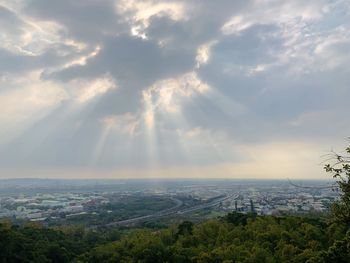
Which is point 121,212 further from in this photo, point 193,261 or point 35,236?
point 193,261

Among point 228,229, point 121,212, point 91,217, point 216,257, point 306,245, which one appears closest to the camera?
point 216,257

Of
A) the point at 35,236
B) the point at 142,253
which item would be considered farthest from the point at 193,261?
the point at 35,236

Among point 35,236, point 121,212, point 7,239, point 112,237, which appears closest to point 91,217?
point 121,212

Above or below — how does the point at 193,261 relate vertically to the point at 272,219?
below

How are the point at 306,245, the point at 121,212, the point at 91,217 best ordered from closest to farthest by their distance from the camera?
the point at 306,245
the point at 91,217
the point at 121,212

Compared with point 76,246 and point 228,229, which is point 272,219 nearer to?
point 228,229

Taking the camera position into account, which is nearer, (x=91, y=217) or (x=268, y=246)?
(x=268, y=246)

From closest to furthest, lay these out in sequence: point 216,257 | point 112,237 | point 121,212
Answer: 1. point 216,257
2. point 112,237
3. point 121,212

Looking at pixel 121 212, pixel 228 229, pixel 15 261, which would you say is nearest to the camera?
pixel 15 261

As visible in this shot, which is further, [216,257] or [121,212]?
[121,212]
